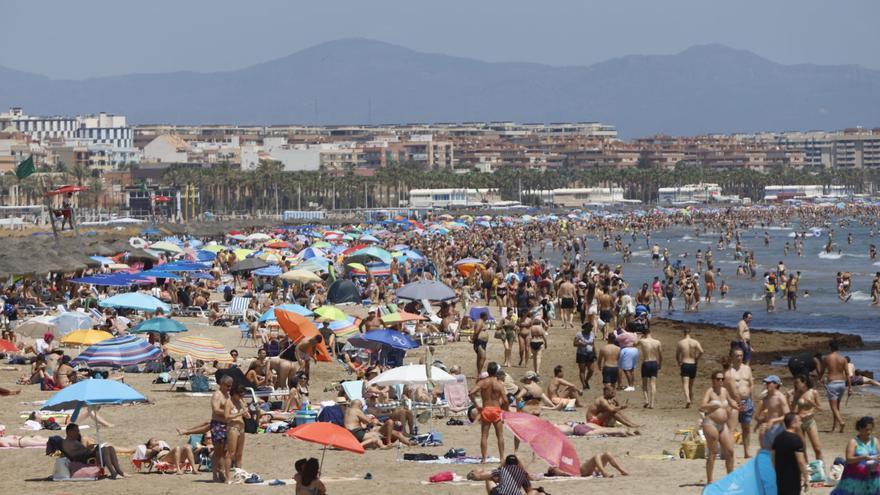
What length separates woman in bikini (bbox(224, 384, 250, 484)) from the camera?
41.7 feet

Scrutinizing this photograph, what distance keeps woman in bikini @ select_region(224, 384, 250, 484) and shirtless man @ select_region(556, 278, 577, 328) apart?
52.6ft

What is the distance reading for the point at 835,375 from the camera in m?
15.0

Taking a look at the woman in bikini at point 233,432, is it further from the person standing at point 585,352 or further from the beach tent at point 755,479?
the person standing at point 585,352

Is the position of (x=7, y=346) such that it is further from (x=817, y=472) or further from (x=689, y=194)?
(x=689, y=194)

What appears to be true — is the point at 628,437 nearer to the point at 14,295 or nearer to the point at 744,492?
the point at 744,492

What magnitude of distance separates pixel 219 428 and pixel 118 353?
654 centimetres

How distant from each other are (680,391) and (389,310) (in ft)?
23.0

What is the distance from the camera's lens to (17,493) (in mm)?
12133

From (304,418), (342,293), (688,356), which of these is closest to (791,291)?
(342,293)

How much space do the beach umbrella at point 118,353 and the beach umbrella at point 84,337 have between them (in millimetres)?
486

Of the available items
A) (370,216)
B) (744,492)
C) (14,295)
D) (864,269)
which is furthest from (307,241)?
(370,216)

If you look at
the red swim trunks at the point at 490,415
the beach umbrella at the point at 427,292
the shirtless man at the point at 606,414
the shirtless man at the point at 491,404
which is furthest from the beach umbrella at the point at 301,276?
the red swim trunks at the point at 490,415

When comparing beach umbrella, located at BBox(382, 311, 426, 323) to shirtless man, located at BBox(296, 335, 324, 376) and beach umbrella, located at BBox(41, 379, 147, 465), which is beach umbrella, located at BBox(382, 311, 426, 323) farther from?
beach umbrella, located at BBox(41, 379, 147, 465)

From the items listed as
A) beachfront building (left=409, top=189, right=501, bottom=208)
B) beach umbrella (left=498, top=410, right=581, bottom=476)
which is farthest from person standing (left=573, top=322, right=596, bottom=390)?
beachfront building (left=409, top=189, right=501, bottom=208)
